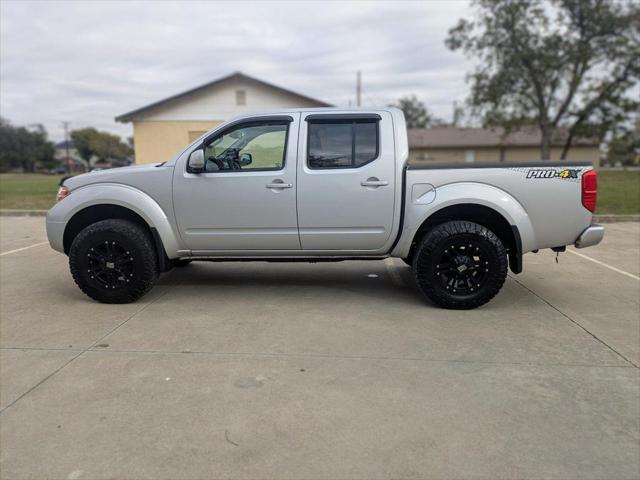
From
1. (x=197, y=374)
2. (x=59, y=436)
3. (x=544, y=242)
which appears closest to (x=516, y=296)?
(x=544, y=242)

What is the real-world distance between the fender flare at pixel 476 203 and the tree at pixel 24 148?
88269 mm

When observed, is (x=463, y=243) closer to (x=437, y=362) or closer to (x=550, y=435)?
(x=437, y=362)

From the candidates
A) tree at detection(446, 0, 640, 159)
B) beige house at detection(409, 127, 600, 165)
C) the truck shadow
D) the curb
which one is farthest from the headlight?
beige house at detection(409, 127, 600, 165)

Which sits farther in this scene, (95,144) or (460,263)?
→ (95,144)

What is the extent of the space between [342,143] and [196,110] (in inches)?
722

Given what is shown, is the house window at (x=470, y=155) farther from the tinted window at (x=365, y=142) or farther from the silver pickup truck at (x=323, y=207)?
the tinted window at (x=365, y=142)

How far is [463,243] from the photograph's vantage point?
4.84m

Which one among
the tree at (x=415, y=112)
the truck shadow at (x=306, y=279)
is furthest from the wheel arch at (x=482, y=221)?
the tree at (x=415, y=112)

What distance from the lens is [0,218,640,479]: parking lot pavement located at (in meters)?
2.60

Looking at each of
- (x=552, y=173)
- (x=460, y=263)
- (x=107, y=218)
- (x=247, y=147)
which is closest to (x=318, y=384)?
(x=460, y=263)

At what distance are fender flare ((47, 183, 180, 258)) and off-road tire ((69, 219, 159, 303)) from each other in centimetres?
17

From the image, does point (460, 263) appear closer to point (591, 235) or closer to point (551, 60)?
point (591, 235)

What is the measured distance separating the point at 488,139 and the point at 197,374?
52.0m

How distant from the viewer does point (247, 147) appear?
513 cm
